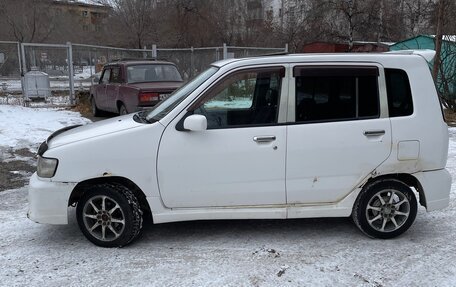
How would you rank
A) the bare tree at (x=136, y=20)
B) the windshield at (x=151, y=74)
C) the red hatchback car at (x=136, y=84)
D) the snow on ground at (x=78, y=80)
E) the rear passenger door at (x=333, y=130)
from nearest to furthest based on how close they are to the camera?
1. the rear passenger door at (x=333, y=130)
2. the red hatchback car at (x=136, y=84)
3. the windshield at (x=151, y=74)
4. the snow on ground at (x=78, y=80)
5. the bare tree at (x=136, y=20)

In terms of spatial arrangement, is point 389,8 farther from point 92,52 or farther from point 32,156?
point 32,156

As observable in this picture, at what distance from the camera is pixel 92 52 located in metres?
16.7

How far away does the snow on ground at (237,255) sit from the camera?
357 cm

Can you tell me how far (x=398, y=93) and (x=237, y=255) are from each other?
86.7 inches

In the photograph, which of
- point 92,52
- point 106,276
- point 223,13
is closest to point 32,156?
point 106,276

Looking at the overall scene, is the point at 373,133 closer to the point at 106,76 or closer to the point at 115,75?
the point at 115,75

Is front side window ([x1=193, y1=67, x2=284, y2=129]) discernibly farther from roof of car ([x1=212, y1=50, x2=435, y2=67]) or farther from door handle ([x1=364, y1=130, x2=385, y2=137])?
door handle ([x1=364, y1=130, x2=385, y2=137])

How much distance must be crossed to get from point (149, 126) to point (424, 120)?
2.64 metres

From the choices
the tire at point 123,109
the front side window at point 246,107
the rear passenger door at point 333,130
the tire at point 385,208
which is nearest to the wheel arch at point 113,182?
the front side window at point 246,107

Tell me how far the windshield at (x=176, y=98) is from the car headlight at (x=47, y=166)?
3.18 ft

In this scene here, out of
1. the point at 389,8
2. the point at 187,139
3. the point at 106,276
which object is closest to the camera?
the point at 106,276

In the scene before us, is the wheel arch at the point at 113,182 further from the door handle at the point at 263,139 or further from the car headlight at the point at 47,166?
the door handle at the point at 263,139

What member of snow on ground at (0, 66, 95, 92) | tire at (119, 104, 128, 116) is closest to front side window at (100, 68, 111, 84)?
tire at (119, 104, 128, 116)

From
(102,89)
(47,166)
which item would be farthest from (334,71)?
(102,89)
